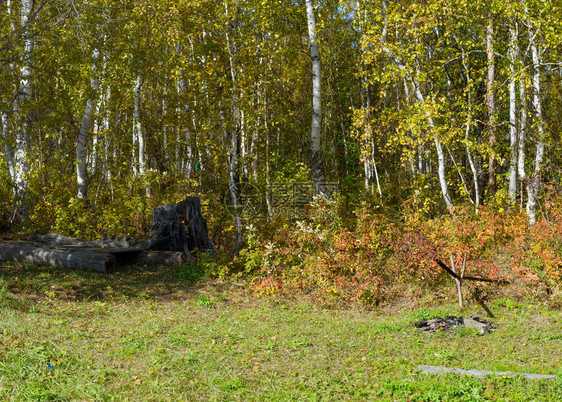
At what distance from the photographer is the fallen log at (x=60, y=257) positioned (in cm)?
1120

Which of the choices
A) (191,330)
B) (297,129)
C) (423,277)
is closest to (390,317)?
(423,277)

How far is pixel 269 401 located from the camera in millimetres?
5160

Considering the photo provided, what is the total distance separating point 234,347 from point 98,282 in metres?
4.55

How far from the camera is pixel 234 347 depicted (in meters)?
6.91

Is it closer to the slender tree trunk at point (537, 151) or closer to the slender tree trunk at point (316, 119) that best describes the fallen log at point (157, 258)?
the slender tree trunk at point (316, 119)

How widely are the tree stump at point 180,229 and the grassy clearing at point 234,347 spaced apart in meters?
2.41

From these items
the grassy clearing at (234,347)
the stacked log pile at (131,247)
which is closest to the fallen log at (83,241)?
the stacked log pile at (131,247)

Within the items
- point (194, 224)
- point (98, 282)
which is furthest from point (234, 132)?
point (98, 282)

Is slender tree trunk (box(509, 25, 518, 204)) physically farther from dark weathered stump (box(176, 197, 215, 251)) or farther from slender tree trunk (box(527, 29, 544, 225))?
dark weathered stump (box(176, 197, 215, 251))

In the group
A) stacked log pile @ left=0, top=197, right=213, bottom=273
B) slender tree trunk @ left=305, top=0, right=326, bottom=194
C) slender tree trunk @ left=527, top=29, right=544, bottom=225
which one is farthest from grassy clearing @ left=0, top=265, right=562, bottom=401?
slender tree trunk @ left=305, top=0, right=326, bottom=194

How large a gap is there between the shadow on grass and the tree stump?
2.73 feet

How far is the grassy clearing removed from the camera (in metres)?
5.33

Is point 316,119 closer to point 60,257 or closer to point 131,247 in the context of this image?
point 131,247

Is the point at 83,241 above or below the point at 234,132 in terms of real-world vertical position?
below
